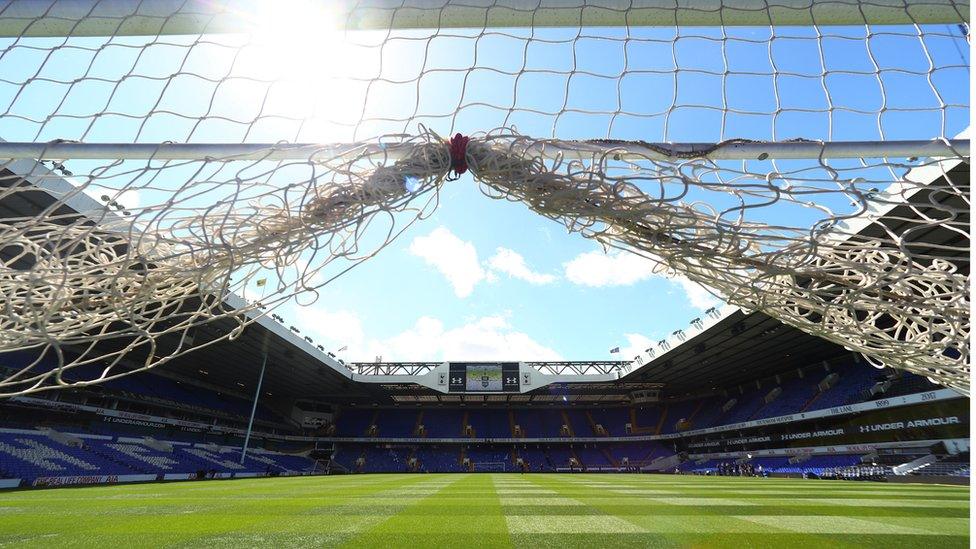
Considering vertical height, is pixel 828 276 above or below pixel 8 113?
below

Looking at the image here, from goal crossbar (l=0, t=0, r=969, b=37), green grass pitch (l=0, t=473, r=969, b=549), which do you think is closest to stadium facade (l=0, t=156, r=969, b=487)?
green grass pitch (l=0, t=473, r=969, b=549)

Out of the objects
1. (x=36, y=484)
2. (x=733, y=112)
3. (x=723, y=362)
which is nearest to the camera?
(x=733, y=112)

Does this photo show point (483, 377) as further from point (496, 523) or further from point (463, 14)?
point (463, 14)

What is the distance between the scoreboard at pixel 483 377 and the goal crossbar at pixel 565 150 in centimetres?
2546

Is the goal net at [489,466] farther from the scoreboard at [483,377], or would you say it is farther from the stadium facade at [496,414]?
the scoreboard at [483,377]

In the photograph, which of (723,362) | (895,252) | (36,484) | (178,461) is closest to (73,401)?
(178,461)

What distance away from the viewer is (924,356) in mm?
2609

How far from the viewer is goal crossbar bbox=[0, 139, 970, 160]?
1.95 meters

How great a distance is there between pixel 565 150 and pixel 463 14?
0.90m

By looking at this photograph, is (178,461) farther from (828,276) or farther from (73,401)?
(828,276)

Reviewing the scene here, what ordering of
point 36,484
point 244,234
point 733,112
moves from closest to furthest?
1. point 244,234
2. point 733,112
3. point 36,484

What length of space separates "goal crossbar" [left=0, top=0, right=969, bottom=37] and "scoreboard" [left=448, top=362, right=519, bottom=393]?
83.5ft

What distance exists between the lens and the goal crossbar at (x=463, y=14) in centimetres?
213

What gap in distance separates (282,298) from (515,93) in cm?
169
